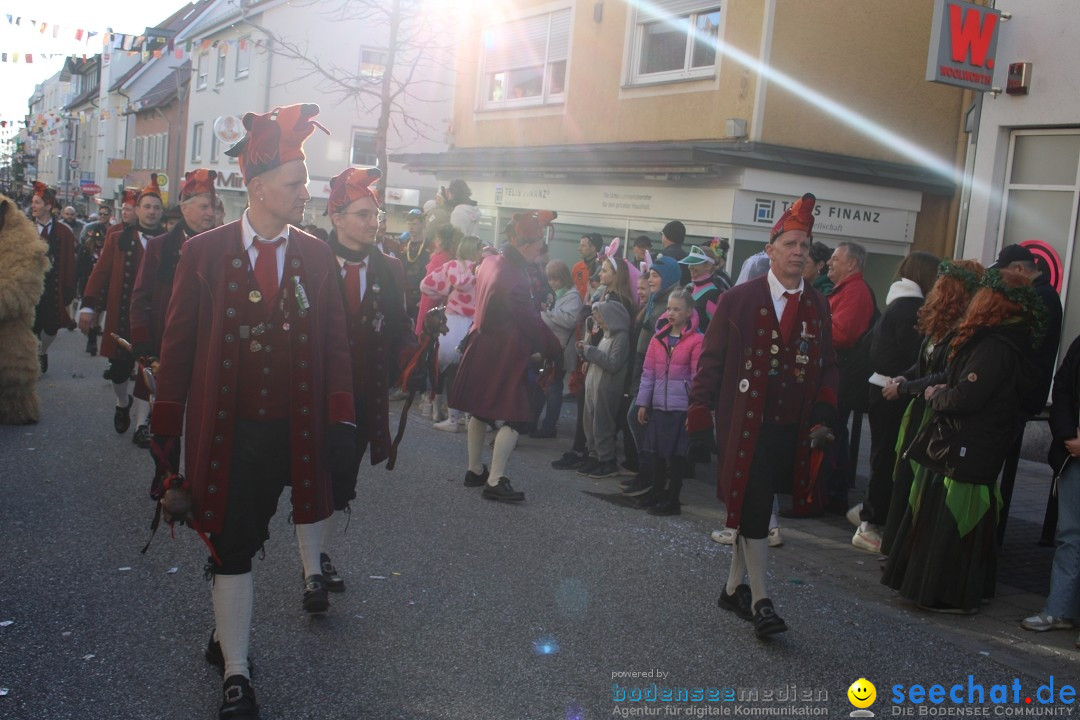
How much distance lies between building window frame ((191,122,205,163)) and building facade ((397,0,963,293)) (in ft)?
86.5

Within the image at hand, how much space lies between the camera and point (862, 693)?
4.52m

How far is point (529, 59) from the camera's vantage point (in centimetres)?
1966

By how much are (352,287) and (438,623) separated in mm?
1691

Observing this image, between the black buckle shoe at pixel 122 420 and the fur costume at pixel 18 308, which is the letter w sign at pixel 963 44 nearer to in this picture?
the black buckle shoe at pixel 122 420

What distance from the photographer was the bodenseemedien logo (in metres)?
4.32

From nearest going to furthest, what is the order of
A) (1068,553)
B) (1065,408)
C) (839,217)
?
(1068,553)
(1065,408)
(839,217)

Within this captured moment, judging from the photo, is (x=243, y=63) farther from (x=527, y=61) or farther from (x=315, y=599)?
(x=315, y=599)

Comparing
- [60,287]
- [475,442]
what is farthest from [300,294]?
[60,287]

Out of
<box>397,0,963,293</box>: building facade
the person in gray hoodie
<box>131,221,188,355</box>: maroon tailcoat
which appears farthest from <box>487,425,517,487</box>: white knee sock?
<box>397,0,963,293</box>: building facade

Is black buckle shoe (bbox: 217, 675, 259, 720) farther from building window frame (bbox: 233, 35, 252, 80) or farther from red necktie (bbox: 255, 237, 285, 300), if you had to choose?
building window frame (bbox: 233, 35, 252, 80)

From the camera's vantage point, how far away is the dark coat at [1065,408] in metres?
5.53

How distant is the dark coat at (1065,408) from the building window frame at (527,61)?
1383 cm

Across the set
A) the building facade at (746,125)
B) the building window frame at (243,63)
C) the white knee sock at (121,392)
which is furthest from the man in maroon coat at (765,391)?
the building window frame at (243,63)

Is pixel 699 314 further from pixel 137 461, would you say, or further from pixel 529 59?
Answer: pixel 529 59
